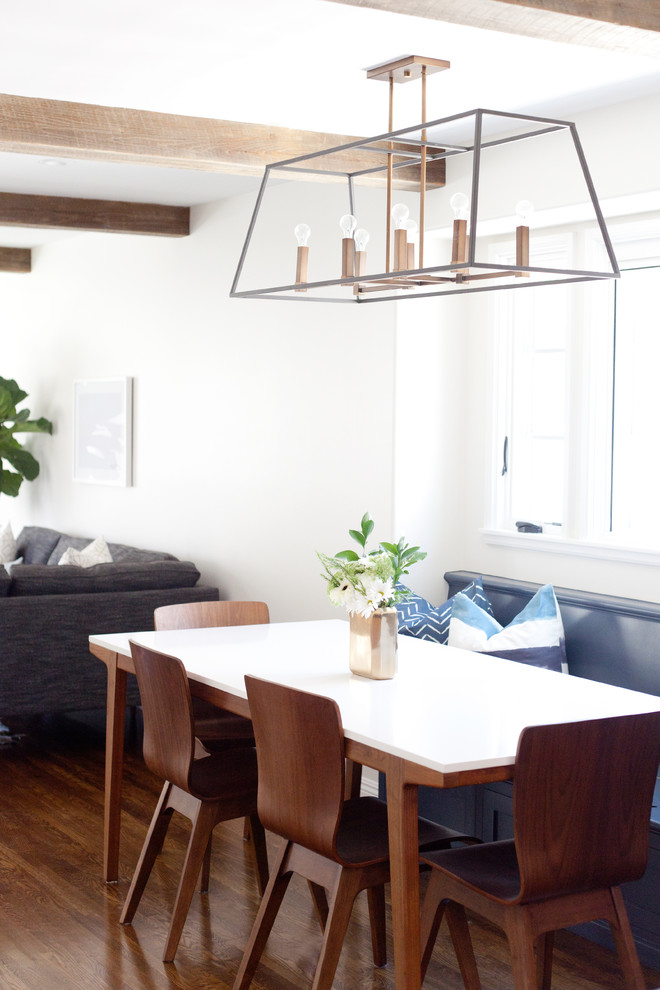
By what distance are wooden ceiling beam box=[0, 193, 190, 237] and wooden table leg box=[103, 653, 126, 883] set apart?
10.6ft

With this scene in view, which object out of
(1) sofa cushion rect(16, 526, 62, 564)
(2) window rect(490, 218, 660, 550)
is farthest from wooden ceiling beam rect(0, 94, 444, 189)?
(1) sofa cushion rect(16, 526, 62, 564)

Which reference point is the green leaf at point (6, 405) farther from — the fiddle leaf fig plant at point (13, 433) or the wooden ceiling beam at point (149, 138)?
the wooden ceiling beam at point (149, 138)

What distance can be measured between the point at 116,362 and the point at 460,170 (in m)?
3.18

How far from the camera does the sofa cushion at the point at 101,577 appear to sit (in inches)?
203

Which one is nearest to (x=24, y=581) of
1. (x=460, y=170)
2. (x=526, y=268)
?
(x=460, y=170)

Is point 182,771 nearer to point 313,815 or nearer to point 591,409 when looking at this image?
point 313,815

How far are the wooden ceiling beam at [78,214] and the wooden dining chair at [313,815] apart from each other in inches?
162

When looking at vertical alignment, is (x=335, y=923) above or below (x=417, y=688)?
below

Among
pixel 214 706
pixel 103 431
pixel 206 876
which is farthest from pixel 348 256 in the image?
pixel 103 431

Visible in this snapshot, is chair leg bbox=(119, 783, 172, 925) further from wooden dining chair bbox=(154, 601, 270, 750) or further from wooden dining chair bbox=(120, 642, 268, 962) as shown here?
wooden dining chair bbox=(154, 601, 270, 750)

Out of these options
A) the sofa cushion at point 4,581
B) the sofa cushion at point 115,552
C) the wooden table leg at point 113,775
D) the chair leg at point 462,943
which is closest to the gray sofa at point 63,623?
the sofa cushion at point 4,581

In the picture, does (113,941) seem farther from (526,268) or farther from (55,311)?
(55,311)

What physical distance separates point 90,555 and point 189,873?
11.8 feet

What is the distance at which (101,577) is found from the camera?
5.40 metres
